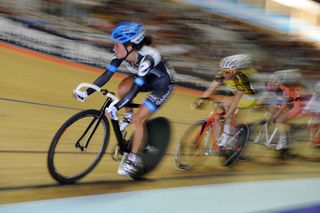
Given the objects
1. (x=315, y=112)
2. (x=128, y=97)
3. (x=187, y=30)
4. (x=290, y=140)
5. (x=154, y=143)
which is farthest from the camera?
(x=187, y=30)

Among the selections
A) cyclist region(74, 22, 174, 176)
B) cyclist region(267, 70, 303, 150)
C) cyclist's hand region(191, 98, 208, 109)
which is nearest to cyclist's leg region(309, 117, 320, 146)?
cyclist region(267, 70, 303, 150)

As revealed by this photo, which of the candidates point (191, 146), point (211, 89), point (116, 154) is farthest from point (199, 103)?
point (116, 154)

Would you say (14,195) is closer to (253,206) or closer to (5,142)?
(5,142)

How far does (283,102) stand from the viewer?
15.3ft

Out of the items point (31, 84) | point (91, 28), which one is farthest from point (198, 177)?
point (91, 28)

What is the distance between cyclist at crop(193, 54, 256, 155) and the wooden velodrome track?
19.3 inches

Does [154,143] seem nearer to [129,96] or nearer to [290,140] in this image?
[129,96]

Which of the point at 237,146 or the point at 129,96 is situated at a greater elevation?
the point at 129,96

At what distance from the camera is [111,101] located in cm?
278

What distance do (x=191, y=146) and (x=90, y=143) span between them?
111cm

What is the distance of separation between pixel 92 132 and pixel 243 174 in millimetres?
1789

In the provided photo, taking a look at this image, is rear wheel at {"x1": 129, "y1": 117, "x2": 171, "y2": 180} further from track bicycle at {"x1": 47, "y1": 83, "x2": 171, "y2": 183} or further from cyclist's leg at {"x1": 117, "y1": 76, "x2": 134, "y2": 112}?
cyclist's leg at {"x1": 117, "y1": 76, "x2": 134, "y2": 112}

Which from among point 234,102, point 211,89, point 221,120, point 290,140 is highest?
point 211,89

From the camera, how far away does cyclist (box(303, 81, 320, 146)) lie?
500 cm
